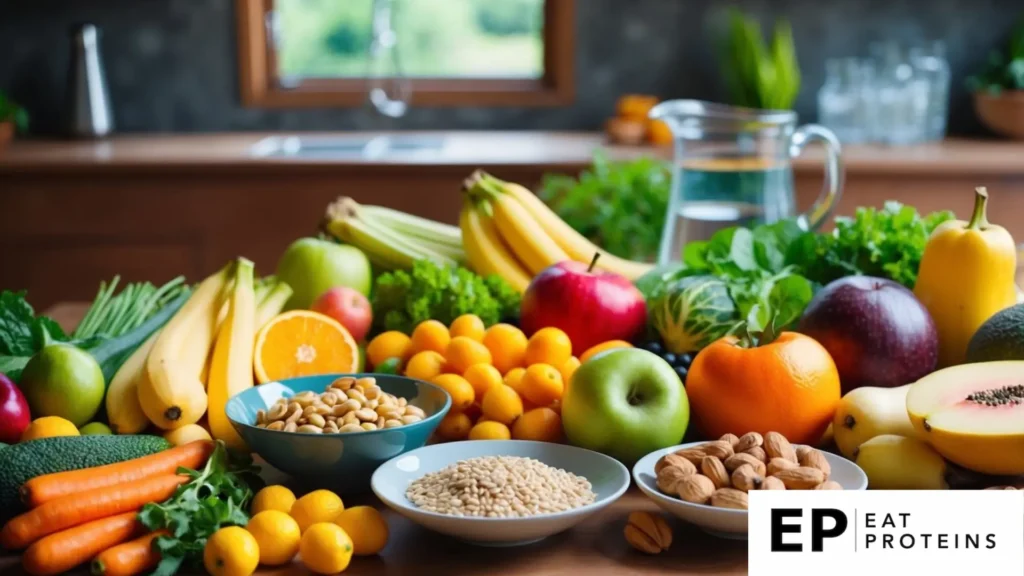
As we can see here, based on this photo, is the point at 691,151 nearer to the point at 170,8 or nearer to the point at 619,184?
the point at 619,184

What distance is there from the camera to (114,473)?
974mm

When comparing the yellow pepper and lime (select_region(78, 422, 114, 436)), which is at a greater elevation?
the yellow pepper

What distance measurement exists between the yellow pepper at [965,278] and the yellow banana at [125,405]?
866mm

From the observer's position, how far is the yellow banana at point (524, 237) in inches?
64.5

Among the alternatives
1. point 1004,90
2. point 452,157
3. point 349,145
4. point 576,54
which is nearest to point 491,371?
point 452,157

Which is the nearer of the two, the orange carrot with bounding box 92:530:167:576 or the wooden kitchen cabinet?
the orange carrot with bounding box 92:530:167:576

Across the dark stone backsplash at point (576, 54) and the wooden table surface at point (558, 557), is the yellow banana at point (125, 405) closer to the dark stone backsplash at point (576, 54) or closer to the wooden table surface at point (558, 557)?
the wooden table surface at point (558, 557)

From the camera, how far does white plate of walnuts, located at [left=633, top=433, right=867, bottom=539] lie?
0.92m

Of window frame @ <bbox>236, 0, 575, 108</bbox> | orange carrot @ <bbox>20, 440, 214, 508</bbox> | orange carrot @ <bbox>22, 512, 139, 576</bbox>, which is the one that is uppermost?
window frame @ <bbox>236, 0, 575, 108</bbox>

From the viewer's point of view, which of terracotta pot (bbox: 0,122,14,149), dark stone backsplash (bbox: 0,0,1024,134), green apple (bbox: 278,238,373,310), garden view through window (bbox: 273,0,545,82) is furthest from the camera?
garden view through window (bbox: 273,0,545,82)

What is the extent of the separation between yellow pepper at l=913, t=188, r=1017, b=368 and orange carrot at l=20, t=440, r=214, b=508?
80 centimetres

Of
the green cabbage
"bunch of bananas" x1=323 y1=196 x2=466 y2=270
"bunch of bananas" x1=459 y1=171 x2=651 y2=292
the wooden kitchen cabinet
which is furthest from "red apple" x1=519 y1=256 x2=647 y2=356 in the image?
the wooden kitchen cabinet

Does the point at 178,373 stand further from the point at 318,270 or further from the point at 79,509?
the point at 318,270

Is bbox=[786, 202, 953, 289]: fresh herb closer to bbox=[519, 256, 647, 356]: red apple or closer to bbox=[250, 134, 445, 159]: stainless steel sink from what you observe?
bbox=[519, 256, 647, 356]: red apple
